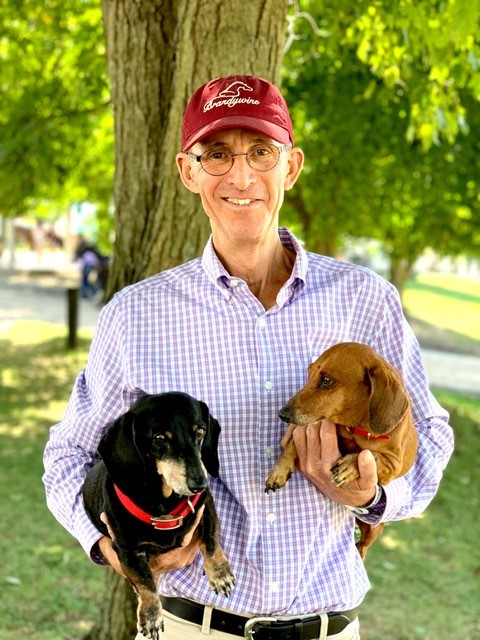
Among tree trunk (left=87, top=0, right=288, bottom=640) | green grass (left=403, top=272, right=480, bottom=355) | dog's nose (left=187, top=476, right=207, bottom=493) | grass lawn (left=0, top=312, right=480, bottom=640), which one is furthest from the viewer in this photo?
green grass (left=403, top=272, right=480, bottom=355)

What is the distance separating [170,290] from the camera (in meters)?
2.59

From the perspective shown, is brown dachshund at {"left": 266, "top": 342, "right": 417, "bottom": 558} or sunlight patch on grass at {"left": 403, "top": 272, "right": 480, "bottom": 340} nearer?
brown dachshund at {"left": 266, "top": 342, "right": 417, "bottom": 558}

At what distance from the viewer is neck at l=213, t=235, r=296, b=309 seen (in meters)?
2.54

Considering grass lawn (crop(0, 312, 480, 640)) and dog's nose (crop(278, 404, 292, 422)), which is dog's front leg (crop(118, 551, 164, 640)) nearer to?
dog's nose (crop(278, 404, 292, 422))

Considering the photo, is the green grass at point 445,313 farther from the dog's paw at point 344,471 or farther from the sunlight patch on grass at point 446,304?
the dog's paw at point 344,471

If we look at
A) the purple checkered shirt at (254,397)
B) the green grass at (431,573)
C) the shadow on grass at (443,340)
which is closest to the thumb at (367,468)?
the purple checkered shirt at (254,397)

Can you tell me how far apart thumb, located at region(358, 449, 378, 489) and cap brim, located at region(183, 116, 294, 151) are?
97 centimetres

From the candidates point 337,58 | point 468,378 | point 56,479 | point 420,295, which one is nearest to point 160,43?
point 56,479

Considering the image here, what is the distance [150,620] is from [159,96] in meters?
2.80

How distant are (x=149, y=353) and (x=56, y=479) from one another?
1.66 feet

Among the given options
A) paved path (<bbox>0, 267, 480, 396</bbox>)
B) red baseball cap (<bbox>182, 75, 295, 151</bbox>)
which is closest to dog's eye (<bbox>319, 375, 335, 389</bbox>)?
red baseball cap (<bbox>182, 75, 295, 151</bbox>)

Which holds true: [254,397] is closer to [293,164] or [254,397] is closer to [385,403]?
[385,403]

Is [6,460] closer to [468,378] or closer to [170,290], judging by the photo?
[170,290]

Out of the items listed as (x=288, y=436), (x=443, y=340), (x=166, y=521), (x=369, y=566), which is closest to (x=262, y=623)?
(x=166, y=521)
